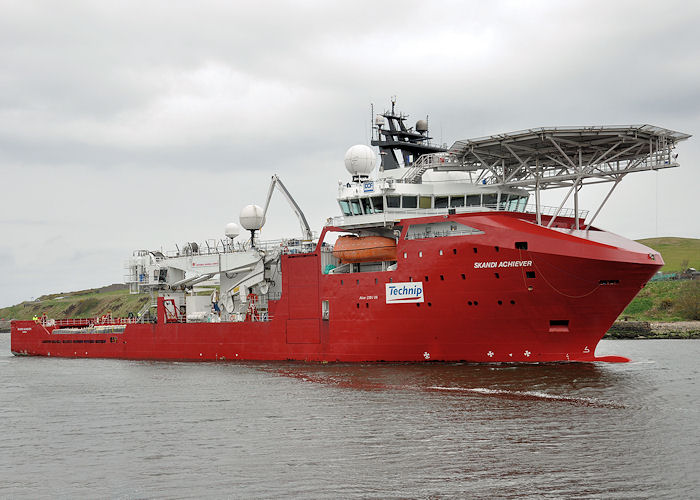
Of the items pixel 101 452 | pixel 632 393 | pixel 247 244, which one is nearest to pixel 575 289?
pixel 632 393

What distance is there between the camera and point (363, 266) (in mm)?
33688

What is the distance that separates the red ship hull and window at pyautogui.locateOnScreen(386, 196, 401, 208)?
1.95m

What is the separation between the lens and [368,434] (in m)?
18.2

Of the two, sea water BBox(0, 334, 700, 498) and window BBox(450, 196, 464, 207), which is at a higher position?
window BBox(450, 196, 464, 207)

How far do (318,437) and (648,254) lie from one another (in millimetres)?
15847

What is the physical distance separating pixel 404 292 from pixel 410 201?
4459mm

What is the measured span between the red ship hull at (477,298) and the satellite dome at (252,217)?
318 inches

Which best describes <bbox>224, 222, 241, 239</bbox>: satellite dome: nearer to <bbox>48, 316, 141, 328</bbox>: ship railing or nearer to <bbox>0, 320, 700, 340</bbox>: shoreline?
<bbox>48, 316, 141, 328</bbox>: ship railing

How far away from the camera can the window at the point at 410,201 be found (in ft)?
106

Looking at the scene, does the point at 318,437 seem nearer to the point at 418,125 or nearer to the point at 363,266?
the point at 363,266

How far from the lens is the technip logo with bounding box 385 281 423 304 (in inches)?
1176

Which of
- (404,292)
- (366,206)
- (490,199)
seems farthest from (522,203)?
(404,292)

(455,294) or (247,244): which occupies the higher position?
(247,244)

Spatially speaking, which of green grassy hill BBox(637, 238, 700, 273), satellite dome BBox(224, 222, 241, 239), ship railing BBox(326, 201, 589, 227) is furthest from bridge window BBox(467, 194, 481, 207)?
green grassy hill BBox(637, 238, 700, 273)
